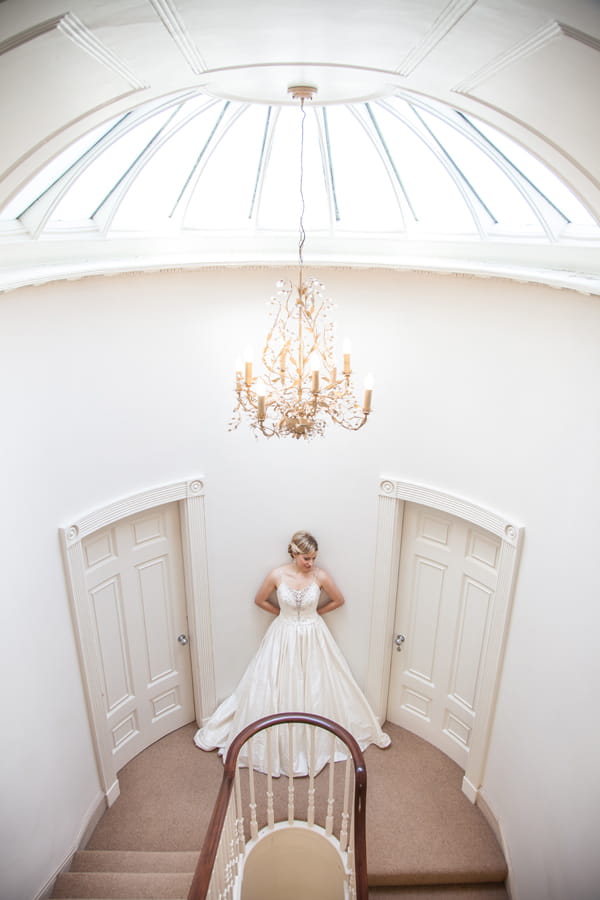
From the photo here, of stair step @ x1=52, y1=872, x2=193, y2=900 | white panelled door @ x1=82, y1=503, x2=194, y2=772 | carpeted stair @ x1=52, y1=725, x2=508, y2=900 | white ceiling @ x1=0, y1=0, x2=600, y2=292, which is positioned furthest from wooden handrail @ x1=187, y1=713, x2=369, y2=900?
white ceiling @ x1=0, y1=0, x2=600, y2=292

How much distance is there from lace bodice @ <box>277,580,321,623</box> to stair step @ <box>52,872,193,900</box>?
2.12 m

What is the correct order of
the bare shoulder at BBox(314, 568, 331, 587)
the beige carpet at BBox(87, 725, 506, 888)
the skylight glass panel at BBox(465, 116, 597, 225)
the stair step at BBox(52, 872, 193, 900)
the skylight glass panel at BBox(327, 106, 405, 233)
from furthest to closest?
the bare shoulder at BBox(314, 568, 331, 587) → the beige carpet at BBox(87, 725, 506, 888) → the stair step at BBox(52, 872, 193, 900) → the skylight glass panel at BBox(327, 106, 405, 233) → the skylight glass panel at BBox(465, 116, 597, 225)

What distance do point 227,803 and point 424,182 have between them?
4.09m

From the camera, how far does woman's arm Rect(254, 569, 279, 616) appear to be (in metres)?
5.65

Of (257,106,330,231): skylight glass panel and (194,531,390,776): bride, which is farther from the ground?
(257,106,330,231): skylight glass panel

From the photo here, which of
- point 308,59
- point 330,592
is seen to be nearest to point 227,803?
point 330,592

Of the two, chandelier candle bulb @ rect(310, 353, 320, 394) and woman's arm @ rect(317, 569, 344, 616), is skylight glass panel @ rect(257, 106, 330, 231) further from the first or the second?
woman's arm @ rect(317, 569, 344, 616)

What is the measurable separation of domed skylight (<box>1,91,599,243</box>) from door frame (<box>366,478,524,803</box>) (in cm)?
206

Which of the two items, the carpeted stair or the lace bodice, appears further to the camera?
the lace bodice

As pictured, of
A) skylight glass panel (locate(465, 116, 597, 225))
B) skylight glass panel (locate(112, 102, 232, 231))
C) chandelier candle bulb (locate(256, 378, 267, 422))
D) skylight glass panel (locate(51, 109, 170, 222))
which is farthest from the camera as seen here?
skylight glass panel (locate(112, 102, 232, 231))

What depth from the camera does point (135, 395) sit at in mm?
4770

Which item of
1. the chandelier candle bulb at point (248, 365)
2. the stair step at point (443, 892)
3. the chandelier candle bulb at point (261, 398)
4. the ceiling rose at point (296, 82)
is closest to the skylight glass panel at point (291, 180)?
the ceiling rose at point (296, 82)

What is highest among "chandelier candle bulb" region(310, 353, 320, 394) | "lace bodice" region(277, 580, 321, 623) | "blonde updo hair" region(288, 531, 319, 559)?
"chandelier candle bulb" region(310, 353, 320, 394)

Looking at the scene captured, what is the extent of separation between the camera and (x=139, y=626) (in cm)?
550
